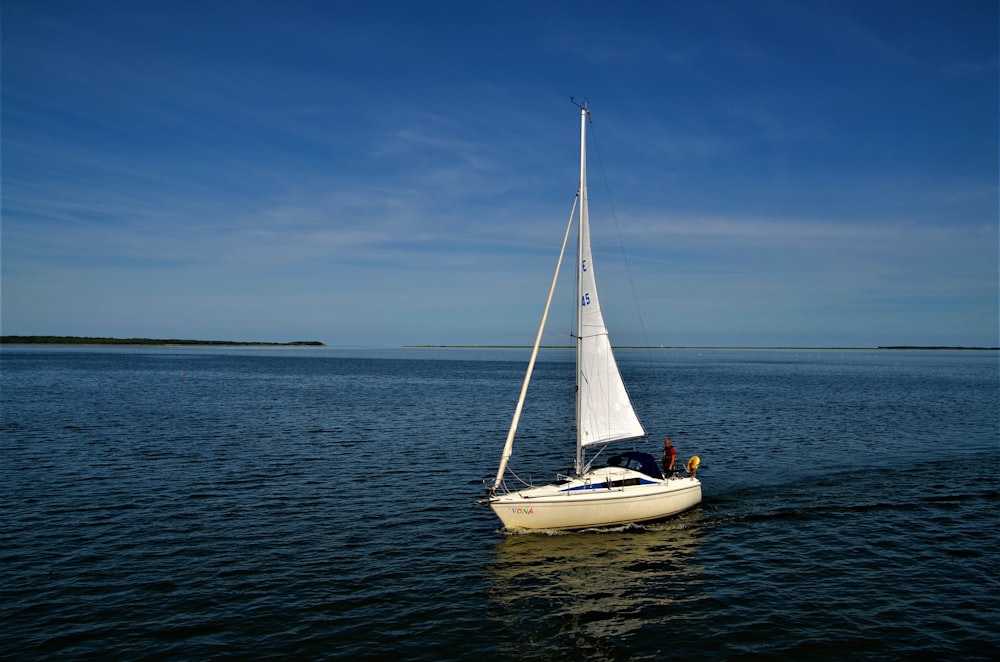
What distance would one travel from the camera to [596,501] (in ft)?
80.8

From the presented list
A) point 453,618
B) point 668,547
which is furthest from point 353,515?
point 668,547

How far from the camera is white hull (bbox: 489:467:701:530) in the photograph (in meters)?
24.0

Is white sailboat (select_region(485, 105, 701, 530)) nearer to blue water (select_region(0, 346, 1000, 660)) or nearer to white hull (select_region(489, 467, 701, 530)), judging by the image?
white hull (select_region(489, 467, 701, 530))

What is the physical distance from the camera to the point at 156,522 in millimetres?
25438

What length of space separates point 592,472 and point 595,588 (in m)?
6.96

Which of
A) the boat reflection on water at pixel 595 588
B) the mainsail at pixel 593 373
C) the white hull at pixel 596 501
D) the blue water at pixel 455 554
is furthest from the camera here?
the mainsail at pixel 593 373

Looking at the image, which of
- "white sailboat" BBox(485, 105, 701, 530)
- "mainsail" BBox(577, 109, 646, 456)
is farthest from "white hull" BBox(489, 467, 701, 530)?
"mainsail" BBox(577, 109, 646, 456)

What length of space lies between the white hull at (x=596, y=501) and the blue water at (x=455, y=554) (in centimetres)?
62

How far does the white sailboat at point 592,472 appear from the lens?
24.2 metres

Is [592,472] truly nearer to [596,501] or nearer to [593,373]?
[596,501]

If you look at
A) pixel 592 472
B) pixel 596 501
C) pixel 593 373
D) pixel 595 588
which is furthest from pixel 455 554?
pixel 593 373

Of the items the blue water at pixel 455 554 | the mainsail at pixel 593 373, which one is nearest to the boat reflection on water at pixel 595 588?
the blue water at pixel 455 554

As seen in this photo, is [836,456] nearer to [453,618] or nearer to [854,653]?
[854,653]

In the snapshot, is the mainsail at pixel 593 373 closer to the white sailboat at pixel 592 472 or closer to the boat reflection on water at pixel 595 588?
the white sailboat at pixel 592 472
